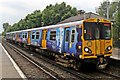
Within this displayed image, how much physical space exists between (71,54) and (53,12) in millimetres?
32674

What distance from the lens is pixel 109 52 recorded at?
47.9 ft

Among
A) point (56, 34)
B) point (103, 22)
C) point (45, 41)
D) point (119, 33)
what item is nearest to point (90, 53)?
point (103, 22)

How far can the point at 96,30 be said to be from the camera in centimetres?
1405

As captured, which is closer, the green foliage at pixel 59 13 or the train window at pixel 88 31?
the train window at pixel 88 31

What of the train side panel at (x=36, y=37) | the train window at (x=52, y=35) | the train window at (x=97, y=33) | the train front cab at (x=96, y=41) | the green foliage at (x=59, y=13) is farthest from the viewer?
the green foliage at (x=59, y=13)

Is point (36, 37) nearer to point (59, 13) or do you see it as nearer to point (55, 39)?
point (55, 39)

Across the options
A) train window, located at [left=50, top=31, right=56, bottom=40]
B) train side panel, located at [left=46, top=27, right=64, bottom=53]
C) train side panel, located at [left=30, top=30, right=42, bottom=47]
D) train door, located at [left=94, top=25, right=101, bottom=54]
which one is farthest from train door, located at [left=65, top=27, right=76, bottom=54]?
train side panel, located at [left=30, top=30, right=42, bottom=47]

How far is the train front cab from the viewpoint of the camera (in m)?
13.5

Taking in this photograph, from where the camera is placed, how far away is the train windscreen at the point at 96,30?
13629 millimetres

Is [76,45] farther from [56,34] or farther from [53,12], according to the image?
[53,12]

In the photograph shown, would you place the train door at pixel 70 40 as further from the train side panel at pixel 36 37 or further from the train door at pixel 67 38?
the train side panel at pixel 36 37

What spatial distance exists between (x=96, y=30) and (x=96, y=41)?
23.4 inches

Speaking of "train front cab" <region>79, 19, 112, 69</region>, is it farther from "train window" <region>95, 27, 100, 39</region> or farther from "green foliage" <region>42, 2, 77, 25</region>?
"green foliage" <region>42, 2, 77, 25</region>

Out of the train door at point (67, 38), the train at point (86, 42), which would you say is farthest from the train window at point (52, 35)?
the train door at point (67, 38)
